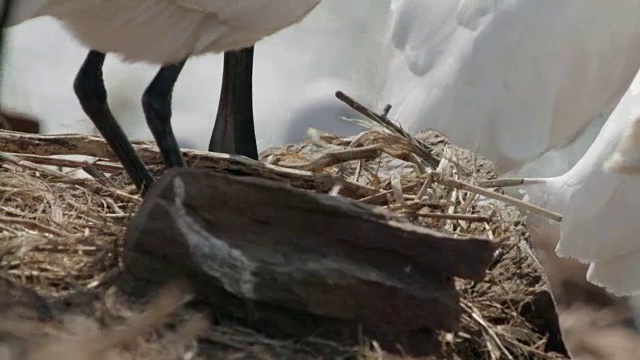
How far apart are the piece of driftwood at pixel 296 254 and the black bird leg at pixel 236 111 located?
974 millimetres

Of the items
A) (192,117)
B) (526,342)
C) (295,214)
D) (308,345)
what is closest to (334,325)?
(308,345)

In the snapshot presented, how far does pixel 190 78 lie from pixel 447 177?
1.93m

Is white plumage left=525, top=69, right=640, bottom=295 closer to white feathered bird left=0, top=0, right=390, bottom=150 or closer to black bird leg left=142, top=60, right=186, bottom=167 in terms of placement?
black bird leg left=142, top=60, right=186, bottom=167

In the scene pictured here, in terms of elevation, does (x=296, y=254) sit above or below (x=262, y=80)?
above

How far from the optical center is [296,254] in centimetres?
193

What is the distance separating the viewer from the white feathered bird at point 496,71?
2523 millimetres

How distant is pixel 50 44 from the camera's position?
406 centimetres

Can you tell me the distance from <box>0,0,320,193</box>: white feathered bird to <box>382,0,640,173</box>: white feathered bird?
409mm

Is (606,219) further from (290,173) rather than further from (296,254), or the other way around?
(296,254)

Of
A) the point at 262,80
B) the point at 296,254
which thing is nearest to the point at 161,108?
the point at 296,254

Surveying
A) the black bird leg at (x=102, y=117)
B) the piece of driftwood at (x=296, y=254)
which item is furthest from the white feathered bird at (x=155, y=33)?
the piece of driftwood at (x=296, y=254)

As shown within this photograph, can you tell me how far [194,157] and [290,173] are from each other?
0.71 feet

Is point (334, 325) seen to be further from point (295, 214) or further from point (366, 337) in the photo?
point (295, 214)

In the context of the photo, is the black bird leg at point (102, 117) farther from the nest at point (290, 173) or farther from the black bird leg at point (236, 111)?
the black bird leg at point (236, 111)
